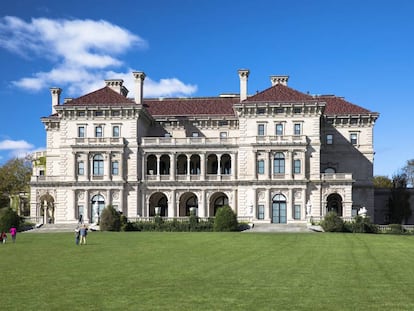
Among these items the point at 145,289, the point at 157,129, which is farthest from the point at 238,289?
the point at 157,129

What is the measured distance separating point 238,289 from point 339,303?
132 inches

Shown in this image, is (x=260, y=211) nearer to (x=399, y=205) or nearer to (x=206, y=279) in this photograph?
(x=399, y=205)

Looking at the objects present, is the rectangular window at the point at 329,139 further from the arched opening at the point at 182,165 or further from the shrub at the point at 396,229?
the shrub at the point at 396,229

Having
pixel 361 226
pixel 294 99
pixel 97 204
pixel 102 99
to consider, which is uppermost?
pixel 102 99

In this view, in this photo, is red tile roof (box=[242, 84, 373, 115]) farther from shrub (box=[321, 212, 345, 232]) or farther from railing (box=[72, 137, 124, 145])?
shrub (box=[321, 212, 345, 232])

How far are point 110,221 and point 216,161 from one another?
22.7m

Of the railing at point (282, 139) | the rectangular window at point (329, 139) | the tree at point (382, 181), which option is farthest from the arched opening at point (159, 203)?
the tree at point (382, 181)

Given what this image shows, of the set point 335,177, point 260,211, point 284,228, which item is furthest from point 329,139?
point 284,228

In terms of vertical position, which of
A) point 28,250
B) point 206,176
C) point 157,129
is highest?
point 157,129

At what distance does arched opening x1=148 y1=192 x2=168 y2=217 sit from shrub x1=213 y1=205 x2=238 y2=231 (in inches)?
783

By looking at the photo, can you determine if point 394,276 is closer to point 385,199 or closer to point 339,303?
point 339,303

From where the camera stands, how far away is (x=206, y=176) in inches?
2889

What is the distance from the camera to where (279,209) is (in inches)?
2800

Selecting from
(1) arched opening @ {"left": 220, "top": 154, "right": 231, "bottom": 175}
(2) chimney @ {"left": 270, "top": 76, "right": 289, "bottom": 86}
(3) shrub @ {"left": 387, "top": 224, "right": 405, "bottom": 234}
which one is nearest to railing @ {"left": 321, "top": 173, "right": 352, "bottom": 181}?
Result: (1) arched opening @ {"left": 220, "top": 154, "right": 231, "bottom": 175}
